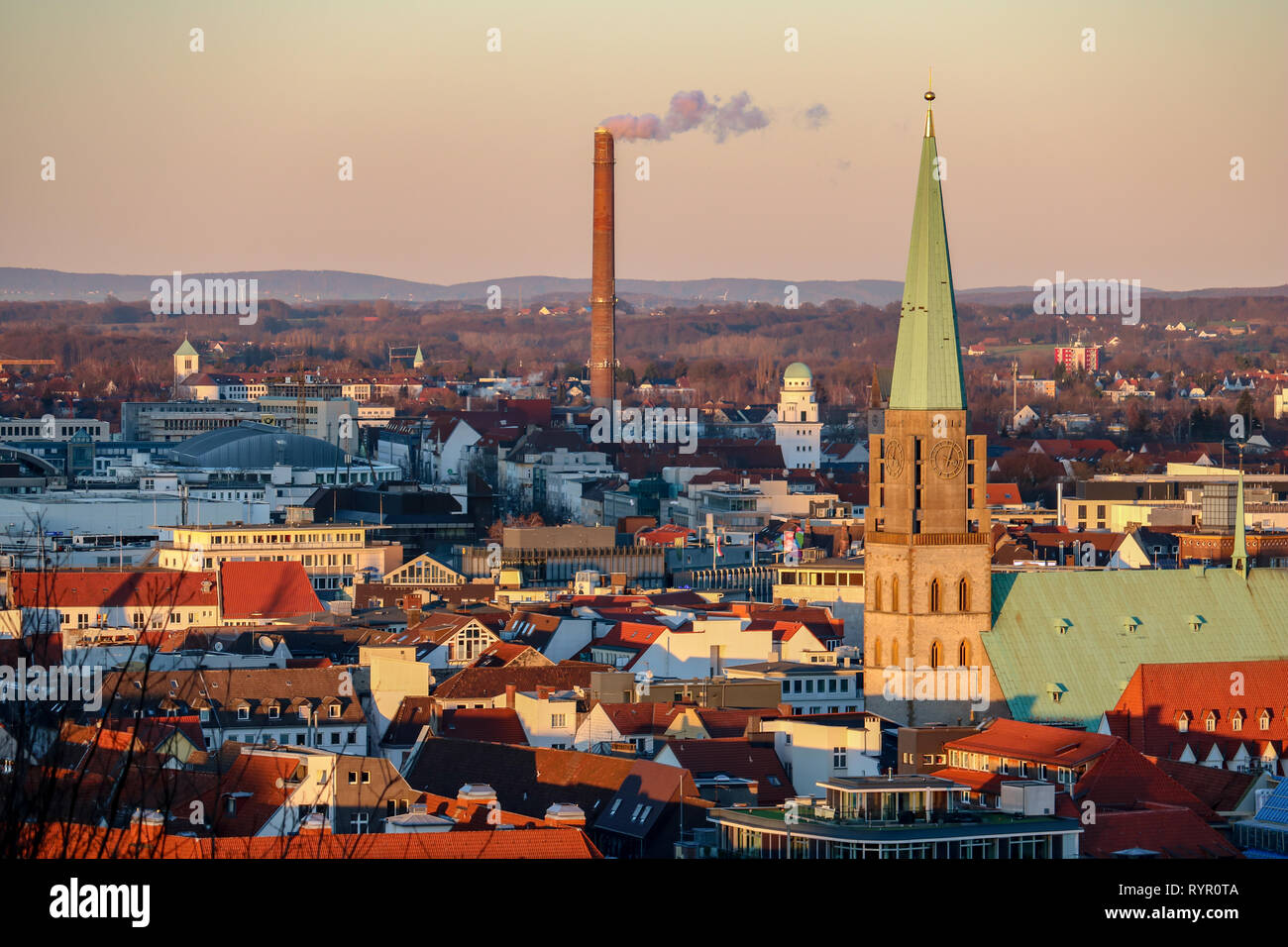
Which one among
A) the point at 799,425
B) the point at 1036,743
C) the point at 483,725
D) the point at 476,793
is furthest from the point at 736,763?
the point at 799,425

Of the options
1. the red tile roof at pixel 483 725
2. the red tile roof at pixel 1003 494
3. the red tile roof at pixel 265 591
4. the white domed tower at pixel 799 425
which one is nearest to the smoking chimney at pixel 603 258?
the white domed tower at pixel 799 425

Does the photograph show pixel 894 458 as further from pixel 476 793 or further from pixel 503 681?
pixel 476 793

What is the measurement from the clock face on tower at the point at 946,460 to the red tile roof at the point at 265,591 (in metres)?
21.0

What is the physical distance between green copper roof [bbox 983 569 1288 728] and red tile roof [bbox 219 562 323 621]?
21820 millimetres

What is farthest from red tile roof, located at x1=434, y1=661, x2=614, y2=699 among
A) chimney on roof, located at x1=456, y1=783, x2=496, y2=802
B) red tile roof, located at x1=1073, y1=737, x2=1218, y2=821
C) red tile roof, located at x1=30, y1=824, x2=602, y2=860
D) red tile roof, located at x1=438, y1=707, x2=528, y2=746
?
red tile roof, located at x1=30, y1=824, x2=602, y2=860

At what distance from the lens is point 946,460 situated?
48.1 meters

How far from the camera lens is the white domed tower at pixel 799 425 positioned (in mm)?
157625

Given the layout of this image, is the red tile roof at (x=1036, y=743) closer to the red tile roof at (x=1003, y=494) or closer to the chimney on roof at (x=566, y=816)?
the chimney on roof at (x=566, y=816)

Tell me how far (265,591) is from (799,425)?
97640 millimetres

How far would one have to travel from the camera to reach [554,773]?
120ft

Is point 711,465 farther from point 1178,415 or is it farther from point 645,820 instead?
point 645,820

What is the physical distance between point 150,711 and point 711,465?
9506cm

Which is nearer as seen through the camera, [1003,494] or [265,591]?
[265,591]
